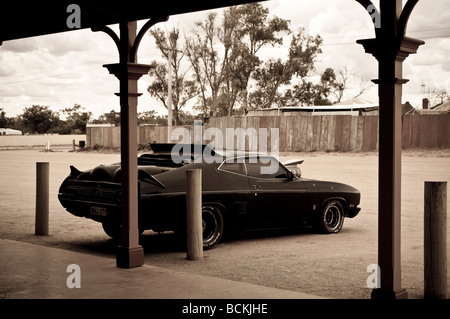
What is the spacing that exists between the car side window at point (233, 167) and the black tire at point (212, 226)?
30.4 inches

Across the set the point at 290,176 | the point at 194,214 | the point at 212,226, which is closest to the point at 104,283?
the point at 194,214

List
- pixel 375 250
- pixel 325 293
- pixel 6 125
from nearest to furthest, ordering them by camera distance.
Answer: pixel 325 293, pixel 375 250, pixel 6 125

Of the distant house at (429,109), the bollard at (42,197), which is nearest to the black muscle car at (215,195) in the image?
the bollard at (42,197)

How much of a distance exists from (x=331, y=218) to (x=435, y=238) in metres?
4.39

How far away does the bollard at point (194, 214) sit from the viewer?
25.6 ft

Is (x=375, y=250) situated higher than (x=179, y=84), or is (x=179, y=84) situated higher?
(x=179, y=84)

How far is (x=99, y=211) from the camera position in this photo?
8188 millimetres

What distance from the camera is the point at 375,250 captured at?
862 centimetres

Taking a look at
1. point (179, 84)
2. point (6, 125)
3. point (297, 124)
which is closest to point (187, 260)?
point (297, 124)

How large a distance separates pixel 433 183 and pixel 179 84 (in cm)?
4390

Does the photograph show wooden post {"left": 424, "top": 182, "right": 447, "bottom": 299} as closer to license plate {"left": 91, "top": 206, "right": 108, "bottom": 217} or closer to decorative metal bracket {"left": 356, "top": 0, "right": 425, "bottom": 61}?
decorative metal bracket {"left": 356, "top": 0, "right": 425, "bottom": 61}

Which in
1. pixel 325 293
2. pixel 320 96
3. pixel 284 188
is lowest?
pixel 325 293
